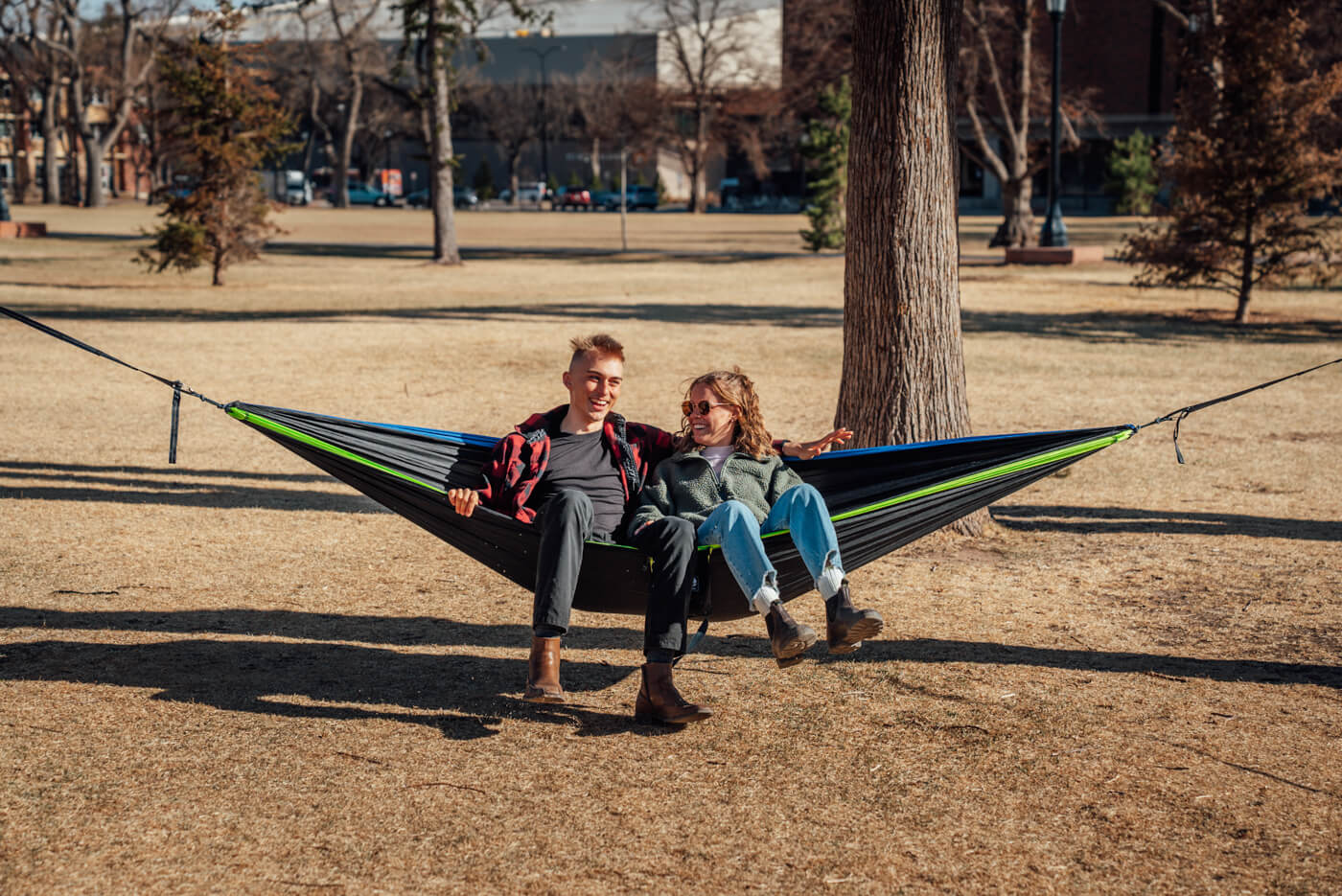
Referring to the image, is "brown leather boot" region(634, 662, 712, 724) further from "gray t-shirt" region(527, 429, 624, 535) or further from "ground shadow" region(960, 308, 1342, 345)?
"ground shadow" region(960, 308, 1342, 345)

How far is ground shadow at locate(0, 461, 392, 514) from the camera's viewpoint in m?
7.63

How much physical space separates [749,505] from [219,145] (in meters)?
18.6

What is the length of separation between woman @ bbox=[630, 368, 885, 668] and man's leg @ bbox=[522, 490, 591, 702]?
0.26m

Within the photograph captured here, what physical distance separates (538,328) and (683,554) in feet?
41.8

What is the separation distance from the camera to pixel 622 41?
80.5 meters

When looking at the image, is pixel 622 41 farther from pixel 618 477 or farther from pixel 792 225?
pixel 618 477

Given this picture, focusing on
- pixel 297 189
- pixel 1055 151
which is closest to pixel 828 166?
pixel 1055 151

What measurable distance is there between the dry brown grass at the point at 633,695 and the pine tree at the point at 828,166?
22.7m

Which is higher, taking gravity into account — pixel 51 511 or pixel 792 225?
pixel 792 225

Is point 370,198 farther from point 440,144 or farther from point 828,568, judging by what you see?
point 828,568

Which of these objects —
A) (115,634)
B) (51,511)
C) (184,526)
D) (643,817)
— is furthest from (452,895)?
(51,511)

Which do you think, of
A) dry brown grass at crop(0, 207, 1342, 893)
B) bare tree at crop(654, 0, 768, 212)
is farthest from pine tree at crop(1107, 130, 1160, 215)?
dry brown grass at crop(0, 207, 1342, 893)

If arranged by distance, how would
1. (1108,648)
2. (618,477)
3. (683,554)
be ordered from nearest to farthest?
(683,554)
(618,477)
(1108,648)

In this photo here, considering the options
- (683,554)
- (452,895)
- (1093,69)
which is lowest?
(452,895)
